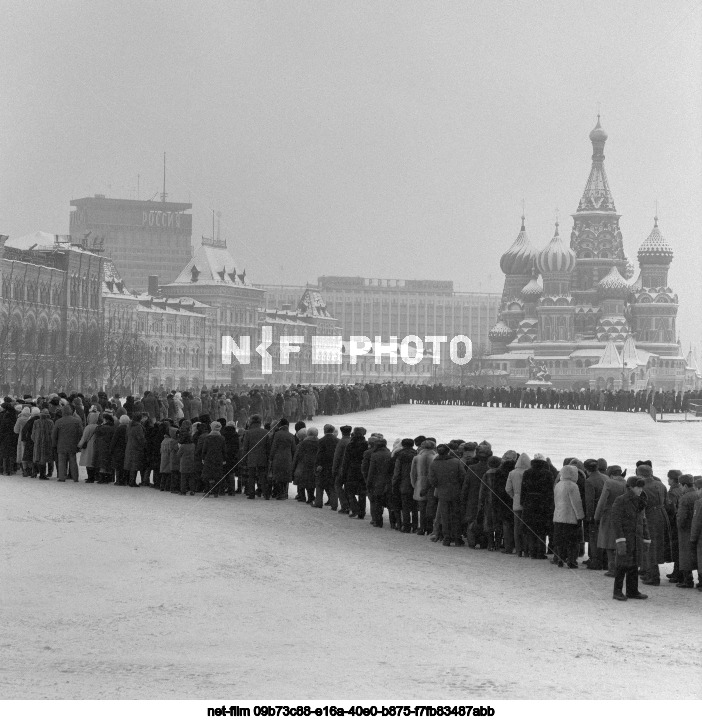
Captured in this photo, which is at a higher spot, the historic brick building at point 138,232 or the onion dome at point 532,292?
the onion dome at point 532,292

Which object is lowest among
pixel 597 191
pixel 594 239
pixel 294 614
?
pixel 294 614

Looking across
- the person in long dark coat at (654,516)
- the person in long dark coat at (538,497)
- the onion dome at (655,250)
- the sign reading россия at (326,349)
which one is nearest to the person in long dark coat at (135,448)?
the person in long dark coat at (538,497)

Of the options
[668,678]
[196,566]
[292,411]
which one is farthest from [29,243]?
[668,678]

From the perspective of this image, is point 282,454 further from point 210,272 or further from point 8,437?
point 210,272

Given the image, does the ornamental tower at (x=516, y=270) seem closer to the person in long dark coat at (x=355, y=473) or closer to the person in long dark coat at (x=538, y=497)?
the person in long dark coat at (x=355, y=473)

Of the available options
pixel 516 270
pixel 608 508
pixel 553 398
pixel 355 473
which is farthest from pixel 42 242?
pixel 516 270

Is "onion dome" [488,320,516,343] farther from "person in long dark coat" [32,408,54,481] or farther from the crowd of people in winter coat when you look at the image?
"person in long dark coat" [32,408,54,481]
